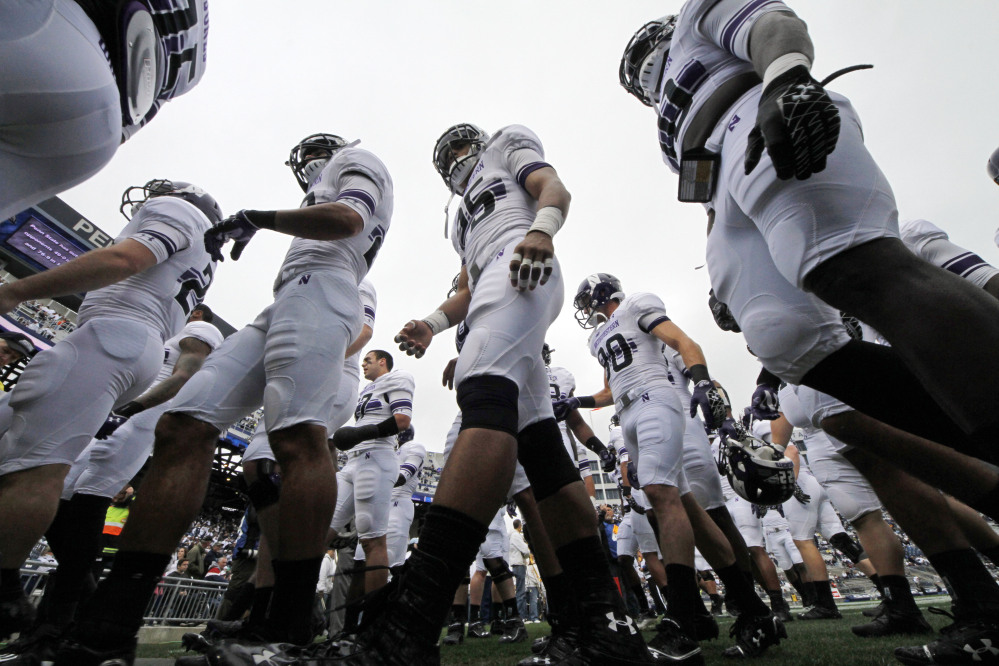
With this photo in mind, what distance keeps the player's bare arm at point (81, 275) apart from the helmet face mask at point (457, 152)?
188 cm

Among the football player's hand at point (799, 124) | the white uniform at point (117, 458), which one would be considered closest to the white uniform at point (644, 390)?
the football player's hand at point (799, 124)

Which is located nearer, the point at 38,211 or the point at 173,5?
the point at 173,5

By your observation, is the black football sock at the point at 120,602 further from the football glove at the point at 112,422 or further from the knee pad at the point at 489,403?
the football glove at the point at 112,422

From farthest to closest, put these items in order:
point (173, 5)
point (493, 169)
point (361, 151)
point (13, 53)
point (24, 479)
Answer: point (361, 151)
point (493, 169)
point (24, 479)
point (173, 5)
point (13, 53)

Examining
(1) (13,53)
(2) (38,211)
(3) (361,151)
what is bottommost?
(1) (13,53)

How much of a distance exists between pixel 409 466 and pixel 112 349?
5313mm

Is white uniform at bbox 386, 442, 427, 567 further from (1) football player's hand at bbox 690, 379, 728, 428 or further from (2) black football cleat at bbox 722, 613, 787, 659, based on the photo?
(1) football player's hand at bbox 690, 379, 728, 428

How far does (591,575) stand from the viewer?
179cm

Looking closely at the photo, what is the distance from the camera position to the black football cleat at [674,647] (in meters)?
2.13

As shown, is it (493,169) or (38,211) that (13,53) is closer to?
(493,169)

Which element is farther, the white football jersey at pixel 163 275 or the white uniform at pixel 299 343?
the white football jersey at pixel 163 275

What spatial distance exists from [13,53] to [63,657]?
179 centimetres

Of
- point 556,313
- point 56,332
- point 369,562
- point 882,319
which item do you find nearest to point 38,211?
point 56,332

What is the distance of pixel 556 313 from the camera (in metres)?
2.16
